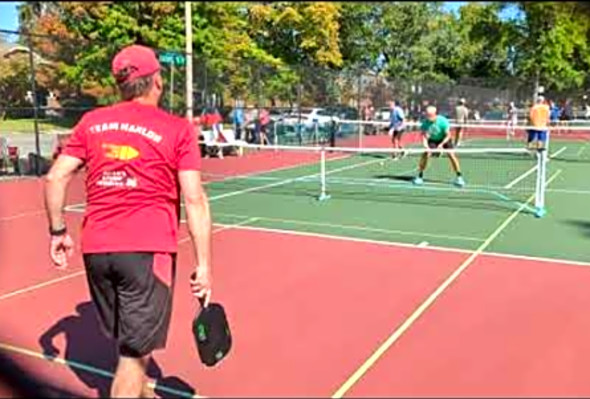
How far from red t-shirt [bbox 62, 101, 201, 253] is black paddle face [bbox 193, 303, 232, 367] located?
0.62m

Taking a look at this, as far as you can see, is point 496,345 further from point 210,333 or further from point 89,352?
point 89,352

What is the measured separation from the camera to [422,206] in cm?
1306

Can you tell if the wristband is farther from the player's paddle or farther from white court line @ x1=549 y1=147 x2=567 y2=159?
white court line @ x1=549 y1=147 x2=567 y2=159

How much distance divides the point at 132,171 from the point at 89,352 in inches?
90.5

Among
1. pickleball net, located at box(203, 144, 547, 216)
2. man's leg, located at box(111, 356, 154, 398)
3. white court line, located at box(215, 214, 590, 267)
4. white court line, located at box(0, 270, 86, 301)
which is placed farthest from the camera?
pickleball net, located at box(203, 144, 547, 216)

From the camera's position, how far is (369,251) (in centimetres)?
921

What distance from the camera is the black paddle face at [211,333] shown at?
418 cm

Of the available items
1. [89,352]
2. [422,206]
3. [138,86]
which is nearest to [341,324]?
[89,352]

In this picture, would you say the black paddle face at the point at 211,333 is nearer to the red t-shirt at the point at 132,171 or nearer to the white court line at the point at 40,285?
the red t-shirt at the point at 132,171

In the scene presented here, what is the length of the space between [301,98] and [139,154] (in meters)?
23.8

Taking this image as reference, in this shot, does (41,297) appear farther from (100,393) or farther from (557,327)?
(557,327)

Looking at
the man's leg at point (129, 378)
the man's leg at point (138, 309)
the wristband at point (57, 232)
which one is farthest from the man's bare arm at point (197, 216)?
the wristband at point (57, 232)

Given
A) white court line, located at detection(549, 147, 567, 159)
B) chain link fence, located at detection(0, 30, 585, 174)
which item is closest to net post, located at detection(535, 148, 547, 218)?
chain link fence, located at detection(0, 30, 585, 174)

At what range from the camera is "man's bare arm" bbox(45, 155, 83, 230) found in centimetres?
376
